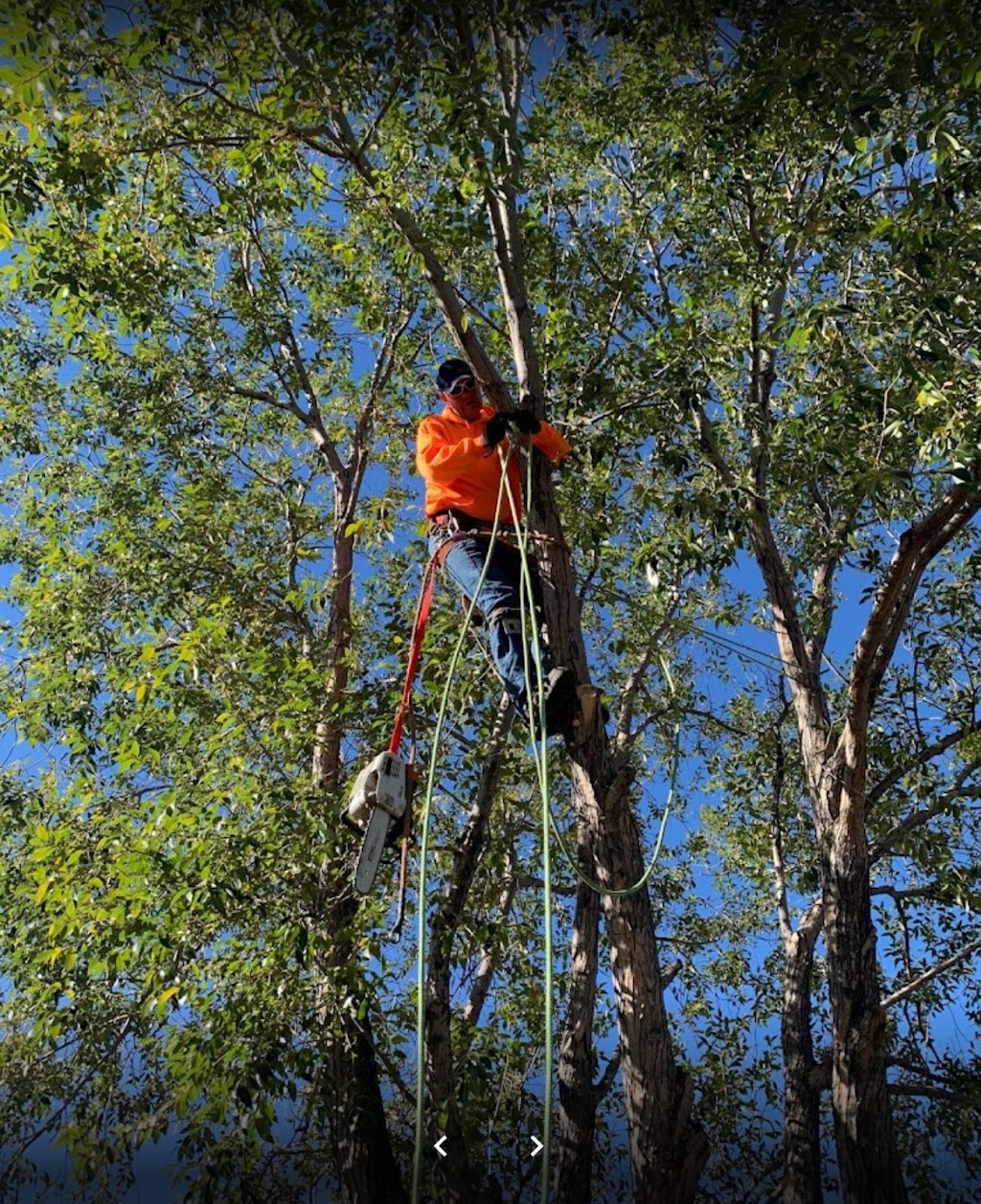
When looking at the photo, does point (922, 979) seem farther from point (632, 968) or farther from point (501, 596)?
point (501, 596)

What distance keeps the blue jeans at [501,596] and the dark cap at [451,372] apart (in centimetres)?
67

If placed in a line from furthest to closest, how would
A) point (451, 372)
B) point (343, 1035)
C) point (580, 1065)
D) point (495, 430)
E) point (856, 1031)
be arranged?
Result: point (580, 1065)
point (856, 1031)
point (343, 1035)
point (451, 372)
point (495, 430)

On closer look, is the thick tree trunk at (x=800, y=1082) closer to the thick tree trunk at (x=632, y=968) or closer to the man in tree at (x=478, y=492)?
the thick tree trunk at (x=632, y=968)

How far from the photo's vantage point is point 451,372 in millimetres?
4414

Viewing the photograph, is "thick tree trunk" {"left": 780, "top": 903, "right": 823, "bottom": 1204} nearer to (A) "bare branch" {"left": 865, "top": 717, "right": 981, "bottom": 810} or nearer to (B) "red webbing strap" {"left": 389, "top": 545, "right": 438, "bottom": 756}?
(A) "bare branch" {"left": 865, "top": 717, "right": 981, "bottom": 810}

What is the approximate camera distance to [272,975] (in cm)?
459

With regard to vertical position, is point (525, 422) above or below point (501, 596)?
above

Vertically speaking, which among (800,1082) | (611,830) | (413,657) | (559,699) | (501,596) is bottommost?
(800,1082)

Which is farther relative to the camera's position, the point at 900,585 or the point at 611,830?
the point at 900,585

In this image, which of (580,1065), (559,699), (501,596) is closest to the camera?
(559,699)

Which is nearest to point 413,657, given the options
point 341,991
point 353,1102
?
point 341,991

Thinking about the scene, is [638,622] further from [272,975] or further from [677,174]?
[272,975]

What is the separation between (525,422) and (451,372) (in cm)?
56

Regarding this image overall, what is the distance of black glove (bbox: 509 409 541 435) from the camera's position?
158 inches
